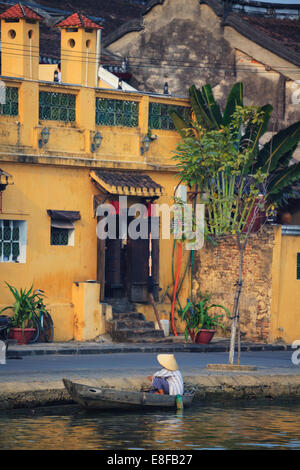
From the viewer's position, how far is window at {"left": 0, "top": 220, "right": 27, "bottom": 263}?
26469 millimetres

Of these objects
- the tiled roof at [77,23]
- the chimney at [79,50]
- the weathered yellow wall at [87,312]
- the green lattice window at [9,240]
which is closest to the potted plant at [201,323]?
the weathered yellow wall at [87,312]

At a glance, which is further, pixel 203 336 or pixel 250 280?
pixel 250 280

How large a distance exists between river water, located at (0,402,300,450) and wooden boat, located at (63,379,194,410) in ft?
0.52

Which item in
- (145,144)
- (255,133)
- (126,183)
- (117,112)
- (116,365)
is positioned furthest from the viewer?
(145,144)

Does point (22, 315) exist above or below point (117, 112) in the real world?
below

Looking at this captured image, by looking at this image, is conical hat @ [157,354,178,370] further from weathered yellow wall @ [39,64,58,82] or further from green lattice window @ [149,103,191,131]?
weathered yellow wall @ [39,64,58,82]

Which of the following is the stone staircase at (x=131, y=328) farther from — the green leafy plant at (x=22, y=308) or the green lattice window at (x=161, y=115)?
the green lattice window at (x=161, y=115)

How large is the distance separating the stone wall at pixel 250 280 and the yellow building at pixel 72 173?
4.49ft

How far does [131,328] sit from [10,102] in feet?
20.1

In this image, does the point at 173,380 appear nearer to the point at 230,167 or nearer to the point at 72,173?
the point at 230,167

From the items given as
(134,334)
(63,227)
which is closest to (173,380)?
(134,334)

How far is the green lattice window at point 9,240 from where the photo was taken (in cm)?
2647

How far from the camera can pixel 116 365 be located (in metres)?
22.7

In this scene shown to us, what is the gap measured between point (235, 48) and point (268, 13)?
14.0ft
